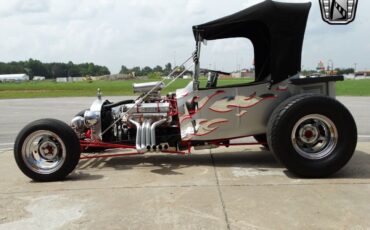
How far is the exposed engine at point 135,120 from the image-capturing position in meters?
6.58

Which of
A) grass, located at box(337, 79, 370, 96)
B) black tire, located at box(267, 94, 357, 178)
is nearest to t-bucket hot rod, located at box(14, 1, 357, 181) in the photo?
black tire, located at box(267, 94, 357, 178)

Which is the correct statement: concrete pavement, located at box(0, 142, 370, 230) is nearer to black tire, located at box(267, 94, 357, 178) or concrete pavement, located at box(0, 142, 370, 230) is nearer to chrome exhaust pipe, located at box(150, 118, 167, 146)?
black tire, located at box(267, 94, 357, 178)

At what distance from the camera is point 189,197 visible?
191 inches

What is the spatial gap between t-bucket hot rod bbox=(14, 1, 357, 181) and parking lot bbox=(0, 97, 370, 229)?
32cm

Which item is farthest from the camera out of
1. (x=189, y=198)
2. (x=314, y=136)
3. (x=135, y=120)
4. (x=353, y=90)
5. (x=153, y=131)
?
(x=353, y=90)

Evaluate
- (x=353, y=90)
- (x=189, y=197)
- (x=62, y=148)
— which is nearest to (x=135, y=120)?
(x=62, y=148)

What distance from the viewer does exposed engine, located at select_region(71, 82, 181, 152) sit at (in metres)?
6.58

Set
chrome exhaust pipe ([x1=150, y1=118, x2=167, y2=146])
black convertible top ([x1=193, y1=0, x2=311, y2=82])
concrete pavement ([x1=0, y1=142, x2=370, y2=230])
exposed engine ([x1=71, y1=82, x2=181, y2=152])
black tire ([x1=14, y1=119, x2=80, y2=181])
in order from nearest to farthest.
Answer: concrete pavement ([x1=0, y1=142, x2=370, y2=230])
black tire ([x1=14, y1=119, x2=80, y2=181])
black convertible top ([x1=193, y1=0, x2=311, y2=82])
chrome exhaust pipe ([x1=150, y1=118, x2=167, y2=146])
exposed engine ([x1=71, y1=82, x2=181, y2=152])

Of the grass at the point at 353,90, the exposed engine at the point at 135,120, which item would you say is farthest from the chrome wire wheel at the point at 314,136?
the grass at the point at 353,90

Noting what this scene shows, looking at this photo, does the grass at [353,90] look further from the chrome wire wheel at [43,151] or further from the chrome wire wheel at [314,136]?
the chrome wire wheel at [43,151]

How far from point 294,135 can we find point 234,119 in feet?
2.98

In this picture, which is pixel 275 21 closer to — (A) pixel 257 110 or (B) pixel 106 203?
(A) pixel 257 110

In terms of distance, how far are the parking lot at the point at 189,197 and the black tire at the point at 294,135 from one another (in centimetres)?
17

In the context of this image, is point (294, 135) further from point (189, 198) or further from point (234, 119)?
point (189, 198)
